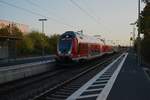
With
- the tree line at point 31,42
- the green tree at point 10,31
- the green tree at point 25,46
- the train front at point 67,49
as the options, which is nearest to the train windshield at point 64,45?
the train front at point 67,49

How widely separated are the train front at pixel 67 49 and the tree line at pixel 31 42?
39.9 m

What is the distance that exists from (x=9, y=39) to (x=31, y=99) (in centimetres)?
4353

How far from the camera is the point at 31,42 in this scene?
8606 centimetres

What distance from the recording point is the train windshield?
35562 mm

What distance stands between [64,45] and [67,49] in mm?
645

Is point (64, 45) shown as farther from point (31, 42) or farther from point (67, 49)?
point (31, 42)

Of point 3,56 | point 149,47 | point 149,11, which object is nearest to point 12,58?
point 3,56

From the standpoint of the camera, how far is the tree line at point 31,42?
268 ft

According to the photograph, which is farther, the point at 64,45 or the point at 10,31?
the point at 10,31

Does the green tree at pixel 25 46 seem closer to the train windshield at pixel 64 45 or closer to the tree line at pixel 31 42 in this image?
the tree line at pixel 31 42

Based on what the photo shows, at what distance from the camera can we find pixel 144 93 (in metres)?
17.0

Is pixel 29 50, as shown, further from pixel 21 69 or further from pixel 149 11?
pixel 21 69

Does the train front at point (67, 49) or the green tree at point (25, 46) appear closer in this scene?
the train front at point (67, 49)

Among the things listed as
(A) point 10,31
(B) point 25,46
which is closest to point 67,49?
(B) point 25,46
